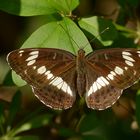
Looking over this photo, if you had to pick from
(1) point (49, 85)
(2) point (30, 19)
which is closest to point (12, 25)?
(2) point (30, 19)

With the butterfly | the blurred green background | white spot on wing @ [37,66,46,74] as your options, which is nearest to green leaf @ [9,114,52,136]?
the blurred green background

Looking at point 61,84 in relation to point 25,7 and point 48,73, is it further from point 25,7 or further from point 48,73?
point 25,7

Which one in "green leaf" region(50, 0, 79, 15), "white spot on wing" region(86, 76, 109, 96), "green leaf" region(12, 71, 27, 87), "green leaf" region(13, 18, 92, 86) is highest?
"green leaf" region(50, 0, 79, 15)

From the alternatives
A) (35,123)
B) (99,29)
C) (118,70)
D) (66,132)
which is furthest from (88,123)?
(99,29)

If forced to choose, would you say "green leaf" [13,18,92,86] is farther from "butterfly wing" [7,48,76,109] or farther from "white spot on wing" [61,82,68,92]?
"white spot on wing" [61,82,68,92]

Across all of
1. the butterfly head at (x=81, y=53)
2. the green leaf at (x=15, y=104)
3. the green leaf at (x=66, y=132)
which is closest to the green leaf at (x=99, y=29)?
the butterfly head at (x=81, y=53)
